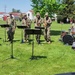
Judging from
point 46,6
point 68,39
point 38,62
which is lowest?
point 38,62

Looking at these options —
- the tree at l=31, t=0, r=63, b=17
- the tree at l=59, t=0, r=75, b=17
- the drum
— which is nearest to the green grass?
the drum

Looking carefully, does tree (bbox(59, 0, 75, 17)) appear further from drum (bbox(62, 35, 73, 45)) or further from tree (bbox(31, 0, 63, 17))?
drum (bbox(62, 35, 73, 45))

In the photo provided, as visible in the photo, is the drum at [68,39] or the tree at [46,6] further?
the tree at [46,6]

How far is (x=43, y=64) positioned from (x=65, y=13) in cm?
6563

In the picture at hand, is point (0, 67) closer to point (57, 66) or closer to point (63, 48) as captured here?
point (57, 66)

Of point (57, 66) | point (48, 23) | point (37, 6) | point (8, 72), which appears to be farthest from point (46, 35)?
point (37, 6)

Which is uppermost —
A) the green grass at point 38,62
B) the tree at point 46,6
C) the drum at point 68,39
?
the tree at point 46,6

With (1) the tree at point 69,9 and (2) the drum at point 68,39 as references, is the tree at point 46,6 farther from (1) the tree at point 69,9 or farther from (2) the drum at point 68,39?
(1) the tree at point 69,9

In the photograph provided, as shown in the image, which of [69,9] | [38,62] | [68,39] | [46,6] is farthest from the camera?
[69,9]

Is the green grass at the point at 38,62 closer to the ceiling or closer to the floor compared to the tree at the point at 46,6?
closer to the floor

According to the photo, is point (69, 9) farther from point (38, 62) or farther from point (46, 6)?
point (38, 62)

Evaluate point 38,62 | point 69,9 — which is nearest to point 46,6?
point 38,62

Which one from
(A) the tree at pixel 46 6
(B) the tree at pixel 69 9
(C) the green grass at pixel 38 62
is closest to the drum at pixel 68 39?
(C) the green grass at pixel 38 62

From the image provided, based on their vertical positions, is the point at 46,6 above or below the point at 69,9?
below
